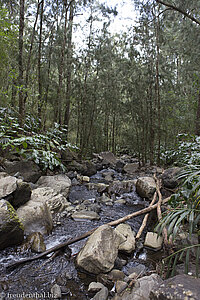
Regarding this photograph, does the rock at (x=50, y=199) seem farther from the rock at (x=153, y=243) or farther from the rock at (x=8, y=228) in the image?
the rock at (x=153, y=243)

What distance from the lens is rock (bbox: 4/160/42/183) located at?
473 cm

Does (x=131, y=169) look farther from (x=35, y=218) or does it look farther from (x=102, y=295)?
(x=102, y=295)

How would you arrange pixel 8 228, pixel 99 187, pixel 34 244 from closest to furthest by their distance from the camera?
pixel 8 228 → pixel 34 244 → pixel 99 187

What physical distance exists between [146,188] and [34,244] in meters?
3.15

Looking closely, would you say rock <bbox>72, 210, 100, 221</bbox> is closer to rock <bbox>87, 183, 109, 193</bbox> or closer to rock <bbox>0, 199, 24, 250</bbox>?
rock <bbox>0, 199, 24, 250</bbox>

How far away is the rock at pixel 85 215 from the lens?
3641 millimetres

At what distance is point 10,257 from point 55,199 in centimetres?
158

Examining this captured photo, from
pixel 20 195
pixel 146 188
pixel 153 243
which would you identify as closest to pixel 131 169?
pixel 146 188

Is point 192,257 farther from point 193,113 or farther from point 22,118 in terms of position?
point 193,113

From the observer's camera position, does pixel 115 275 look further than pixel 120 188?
No

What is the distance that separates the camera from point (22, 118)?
4.79 meters

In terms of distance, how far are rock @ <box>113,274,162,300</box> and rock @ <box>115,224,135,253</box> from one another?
74cm

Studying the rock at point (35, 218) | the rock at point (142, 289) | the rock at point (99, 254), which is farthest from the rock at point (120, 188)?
the rock at point (142, 289)

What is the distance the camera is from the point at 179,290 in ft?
3.33
